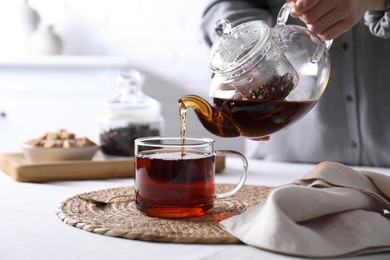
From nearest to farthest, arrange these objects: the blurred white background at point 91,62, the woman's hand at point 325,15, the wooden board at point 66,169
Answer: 1. the woman's hand at point 325,15
2. the wooden board at point 66,169
3. the blurred white background at point 91,62

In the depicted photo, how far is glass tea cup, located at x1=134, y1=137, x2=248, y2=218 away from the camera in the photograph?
98 centimetres

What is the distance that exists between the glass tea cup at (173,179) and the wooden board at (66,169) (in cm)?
40

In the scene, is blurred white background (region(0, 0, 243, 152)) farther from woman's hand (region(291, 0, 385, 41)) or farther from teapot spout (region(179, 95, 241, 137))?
teapot spout (region(179, 95, 241, 137))

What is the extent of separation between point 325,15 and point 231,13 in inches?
24.9

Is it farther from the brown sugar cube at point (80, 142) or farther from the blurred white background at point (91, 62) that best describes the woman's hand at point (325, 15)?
the blurred white background at point (91, 62)

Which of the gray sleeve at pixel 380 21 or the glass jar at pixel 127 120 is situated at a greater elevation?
the gray sleeve at pixel 380 21

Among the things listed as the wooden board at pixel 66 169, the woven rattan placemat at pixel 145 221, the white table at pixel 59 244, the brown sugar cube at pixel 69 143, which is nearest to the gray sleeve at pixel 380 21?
the wooden board at pixel 66 169

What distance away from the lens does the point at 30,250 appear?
0.82 meters

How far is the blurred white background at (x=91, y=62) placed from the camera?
3082 mm

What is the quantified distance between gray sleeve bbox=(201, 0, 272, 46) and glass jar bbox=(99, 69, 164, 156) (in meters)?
0.29

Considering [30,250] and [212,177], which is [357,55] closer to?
[212,177]

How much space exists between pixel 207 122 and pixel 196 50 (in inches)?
85.5

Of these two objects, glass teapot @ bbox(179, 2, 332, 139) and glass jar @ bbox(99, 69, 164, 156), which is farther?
glass jar @ bbox(99, 69, 164, 156)

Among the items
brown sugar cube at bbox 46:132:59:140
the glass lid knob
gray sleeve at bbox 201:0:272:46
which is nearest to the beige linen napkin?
the glass lid knob
